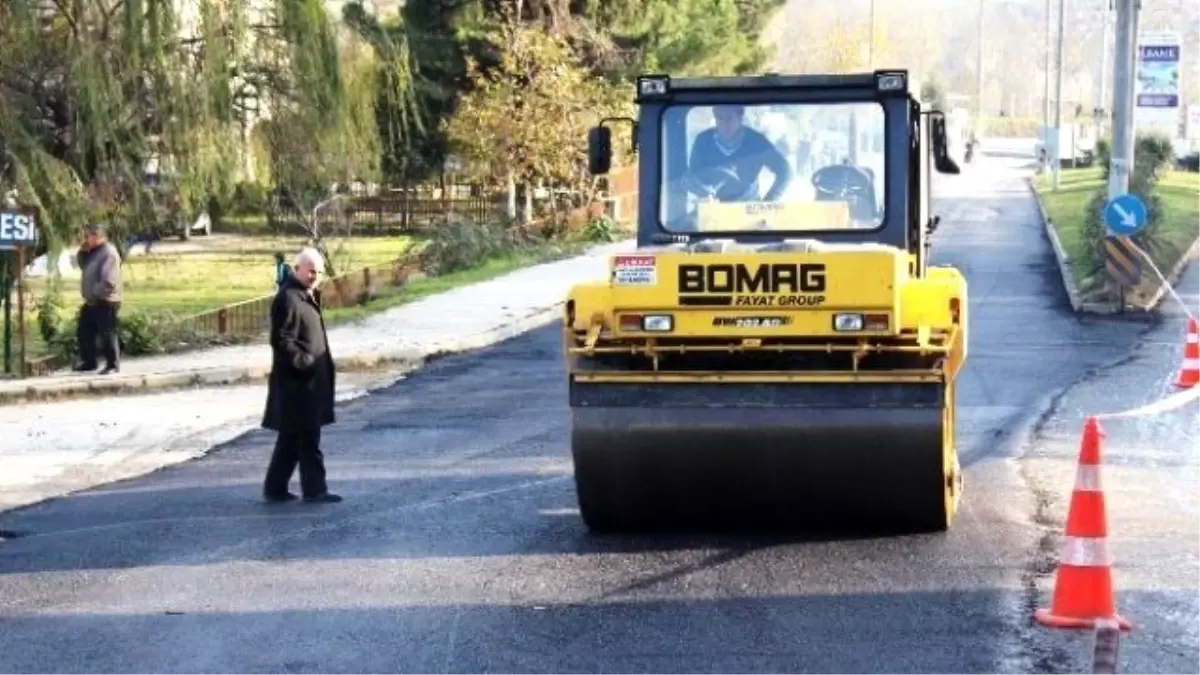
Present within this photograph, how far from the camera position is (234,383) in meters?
22.3

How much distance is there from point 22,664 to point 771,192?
531 centimetres

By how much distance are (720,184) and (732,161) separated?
153 millimetres

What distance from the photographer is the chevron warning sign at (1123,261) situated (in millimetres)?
29984

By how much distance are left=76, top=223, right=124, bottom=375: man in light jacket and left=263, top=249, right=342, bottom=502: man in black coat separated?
9.61 metres

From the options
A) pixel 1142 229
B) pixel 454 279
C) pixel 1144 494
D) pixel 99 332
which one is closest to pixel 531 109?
pixel 454 279

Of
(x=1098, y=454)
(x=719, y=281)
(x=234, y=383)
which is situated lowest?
(x=234, y=383)

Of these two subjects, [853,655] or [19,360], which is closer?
[853,655]

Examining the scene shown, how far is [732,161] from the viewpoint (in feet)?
38.8

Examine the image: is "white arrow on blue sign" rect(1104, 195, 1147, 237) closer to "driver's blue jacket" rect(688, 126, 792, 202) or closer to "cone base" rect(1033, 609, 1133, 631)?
"driver's blue jacket" rect(688, 126, 792, 202)

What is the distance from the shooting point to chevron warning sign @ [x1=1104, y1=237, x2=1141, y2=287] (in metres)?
30.0

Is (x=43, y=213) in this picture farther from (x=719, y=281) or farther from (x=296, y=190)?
(x=719, y=281)

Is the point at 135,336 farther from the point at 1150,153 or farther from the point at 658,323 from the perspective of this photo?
the point at 1150,153

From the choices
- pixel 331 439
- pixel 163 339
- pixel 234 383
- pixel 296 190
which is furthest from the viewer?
pixel 296 190

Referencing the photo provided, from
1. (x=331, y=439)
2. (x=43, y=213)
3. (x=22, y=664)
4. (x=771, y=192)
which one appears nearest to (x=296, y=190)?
(x=43, y=213)
